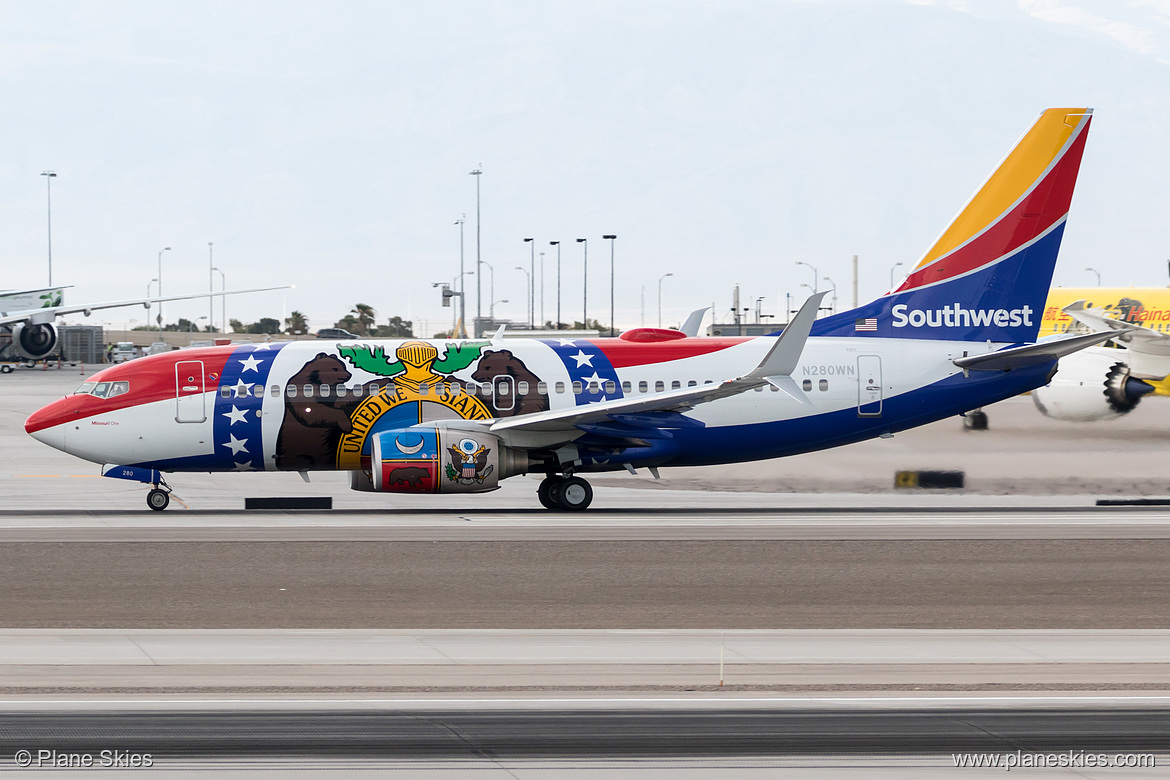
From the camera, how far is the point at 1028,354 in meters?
26.8

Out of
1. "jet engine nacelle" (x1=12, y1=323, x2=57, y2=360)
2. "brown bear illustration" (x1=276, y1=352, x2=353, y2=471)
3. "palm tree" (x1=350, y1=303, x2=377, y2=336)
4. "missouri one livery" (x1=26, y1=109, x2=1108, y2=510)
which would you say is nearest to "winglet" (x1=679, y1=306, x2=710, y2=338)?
"missouri one livery" (x1=26, y1=109, x2=1108, y2=510)

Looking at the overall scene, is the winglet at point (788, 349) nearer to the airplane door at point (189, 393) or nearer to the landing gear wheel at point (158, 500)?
the airplane door at point (189, 393)

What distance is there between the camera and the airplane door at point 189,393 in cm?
2614

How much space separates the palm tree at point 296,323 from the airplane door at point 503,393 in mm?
137611

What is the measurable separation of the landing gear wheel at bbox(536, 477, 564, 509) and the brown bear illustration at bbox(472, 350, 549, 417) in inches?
59.7

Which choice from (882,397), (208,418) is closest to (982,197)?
(882,397)

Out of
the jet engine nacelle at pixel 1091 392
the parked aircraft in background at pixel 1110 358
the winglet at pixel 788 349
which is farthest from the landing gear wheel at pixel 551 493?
the jet engine nacelle at pixel 1091 392

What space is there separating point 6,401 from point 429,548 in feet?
155

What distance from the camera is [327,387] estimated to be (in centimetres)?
2625

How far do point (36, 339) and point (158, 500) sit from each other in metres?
57.2

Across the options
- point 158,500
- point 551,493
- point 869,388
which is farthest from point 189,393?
point 869,388

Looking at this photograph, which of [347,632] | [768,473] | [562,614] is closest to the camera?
[347,632]

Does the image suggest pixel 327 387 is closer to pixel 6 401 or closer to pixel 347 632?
pixel 347 632

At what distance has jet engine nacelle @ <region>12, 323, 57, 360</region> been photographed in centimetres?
7712
